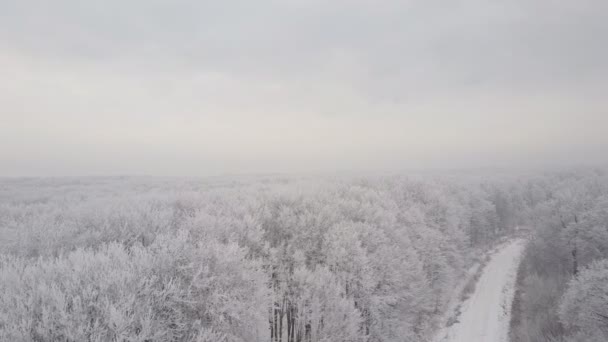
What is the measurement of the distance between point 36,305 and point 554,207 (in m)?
50.0

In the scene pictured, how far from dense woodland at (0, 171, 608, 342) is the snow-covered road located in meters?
1.32

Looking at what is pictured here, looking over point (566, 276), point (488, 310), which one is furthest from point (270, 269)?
point (566, 276)

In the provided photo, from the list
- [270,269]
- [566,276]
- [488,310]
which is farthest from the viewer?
[566,276]

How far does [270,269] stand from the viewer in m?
20.6

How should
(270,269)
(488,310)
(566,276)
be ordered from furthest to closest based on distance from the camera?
(566,276) < (488,310) < (270,269)

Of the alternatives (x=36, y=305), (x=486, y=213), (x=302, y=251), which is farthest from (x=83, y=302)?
(x=486, y=213)

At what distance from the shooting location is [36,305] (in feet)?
29.7

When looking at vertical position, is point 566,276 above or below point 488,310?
above

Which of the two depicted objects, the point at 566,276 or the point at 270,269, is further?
the point at 566,276

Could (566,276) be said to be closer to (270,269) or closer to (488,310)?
(488,310)

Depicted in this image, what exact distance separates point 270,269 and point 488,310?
23.7 m

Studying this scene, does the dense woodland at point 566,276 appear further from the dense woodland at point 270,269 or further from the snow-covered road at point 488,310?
the snow-covered road at point 488,310

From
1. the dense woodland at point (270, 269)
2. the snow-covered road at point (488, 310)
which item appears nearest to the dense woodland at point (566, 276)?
the dense woodland at point (270, 269)

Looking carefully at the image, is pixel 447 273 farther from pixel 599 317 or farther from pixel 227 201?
pixel 227 201
